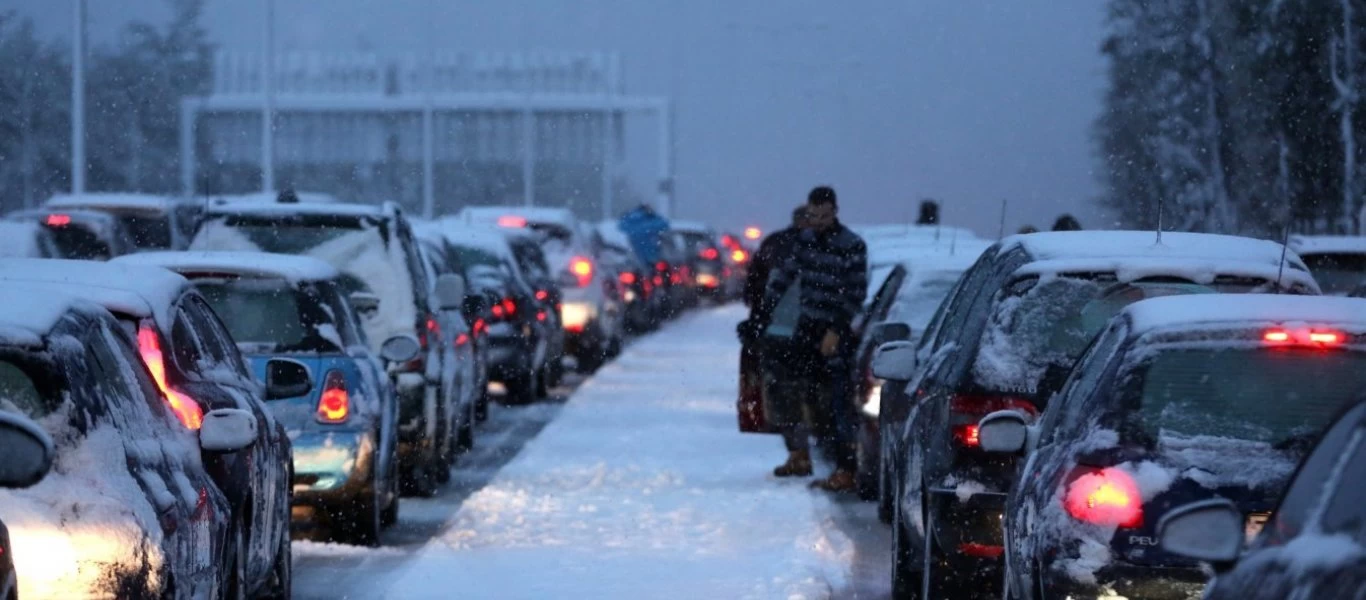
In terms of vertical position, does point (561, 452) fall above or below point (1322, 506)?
below

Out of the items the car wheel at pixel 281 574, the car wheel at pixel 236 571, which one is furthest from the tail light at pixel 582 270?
the car wheel at pixel 236 571

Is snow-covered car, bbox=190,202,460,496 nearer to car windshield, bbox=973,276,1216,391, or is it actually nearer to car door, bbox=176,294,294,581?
car door, bbox=176,294,294,581

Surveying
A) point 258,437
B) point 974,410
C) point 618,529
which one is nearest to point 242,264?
point 618,529

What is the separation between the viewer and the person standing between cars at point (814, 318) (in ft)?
54.3

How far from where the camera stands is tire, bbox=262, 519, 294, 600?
10016mm

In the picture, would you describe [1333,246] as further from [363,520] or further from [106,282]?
[106,282]

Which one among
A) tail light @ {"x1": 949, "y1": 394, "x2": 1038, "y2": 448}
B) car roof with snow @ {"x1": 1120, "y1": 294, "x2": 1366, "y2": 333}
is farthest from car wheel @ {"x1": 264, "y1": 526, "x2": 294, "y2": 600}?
car roof with snow @ {"x1": 1120, "y1": 294, "x2": 1366, "y2": 333}

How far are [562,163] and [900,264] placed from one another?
130 m

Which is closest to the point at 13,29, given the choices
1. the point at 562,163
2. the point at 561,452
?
the point at 562,163

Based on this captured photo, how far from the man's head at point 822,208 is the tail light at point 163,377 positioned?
8.38m

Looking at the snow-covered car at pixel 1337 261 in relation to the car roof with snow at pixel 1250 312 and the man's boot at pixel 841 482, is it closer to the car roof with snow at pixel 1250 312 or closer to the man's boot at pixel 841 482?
the man's boot at pixel 841 482

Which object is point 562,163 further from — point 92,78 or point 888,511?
point 888,511

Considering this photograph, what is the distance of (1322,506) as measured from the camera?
5.02 meters

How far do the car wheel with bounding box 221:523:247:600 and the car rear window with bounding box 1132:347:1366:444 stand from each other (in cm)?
270
